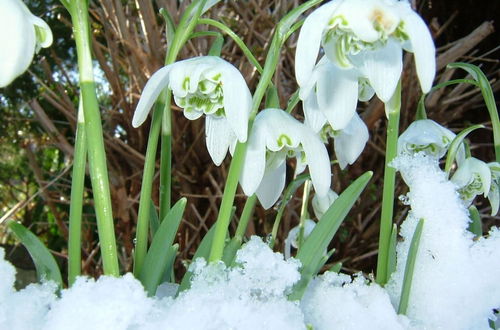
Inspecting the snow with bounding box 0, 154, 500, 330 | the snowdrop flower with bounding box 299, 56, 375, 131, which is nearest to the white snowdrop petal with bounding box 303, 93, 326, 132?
the snowdrop flower with bounding box 299, 56, 375, 131

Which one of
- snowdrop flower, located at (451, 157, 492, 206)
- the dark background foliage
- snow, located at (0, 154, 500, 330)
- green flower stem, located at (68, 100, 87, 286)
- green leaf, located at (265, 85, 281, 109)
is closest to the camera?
snow, located at (0, 154, 500, 330)

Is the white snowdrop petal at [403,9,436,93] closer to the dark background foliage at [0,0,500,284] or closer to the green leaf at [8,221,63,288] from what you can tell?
the green leaf at [8,221,63,288]

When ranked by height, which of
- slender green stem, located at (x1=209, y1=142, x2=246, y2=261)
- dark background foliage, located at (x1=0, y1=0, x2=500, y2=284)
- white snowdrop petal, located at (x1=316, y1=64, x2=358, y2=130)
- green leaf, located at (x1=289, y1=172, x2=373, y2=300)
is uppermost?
white snowdrop petal, located at (x1=316, y1=64, x2=358, y2=130)

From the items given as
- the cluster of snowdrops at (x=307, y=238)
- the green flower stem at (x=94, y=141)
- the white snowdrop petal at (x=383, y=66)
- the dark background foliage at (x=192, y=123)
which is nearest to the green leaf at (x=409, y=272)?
the cluster of snowdrops at (x=307, y=238)

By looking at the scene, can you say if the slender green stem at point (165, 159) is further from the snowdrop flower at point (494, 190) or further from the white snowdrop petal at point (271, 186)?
the snowdrop flower at point (494, 190)

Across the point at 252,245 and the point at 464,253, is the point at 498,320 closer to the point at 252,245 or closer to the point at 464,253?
the point at 464,253

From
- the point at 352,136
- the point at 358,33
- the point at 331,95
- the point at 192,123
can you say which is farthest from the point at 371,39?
the point at 192,123
